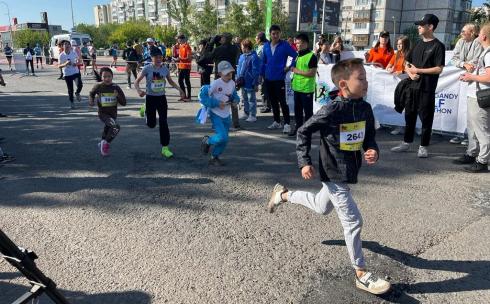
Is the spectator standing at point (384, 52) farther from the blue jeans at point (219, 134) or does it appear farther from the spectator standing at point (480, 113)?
the blue jeans at point (219, 134)

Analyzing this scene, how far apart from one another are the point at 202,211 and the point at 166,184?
106cm

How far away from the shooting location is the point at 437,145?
281 inches

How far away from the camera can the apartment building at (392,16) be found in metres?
90.4

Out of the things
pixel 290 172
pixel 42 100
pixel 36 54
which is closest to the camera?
pixel 290 172

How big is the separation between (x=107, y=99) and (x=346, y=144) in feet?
16.3

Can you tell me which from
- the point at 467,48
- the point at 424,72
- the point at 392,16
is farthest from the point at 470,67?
the point at 392,16

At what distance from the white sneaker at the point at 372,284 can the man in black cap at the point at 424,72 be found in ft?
13.3

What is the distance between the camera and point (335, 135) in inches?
116

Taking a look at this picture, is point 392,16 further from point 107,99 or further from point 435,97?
point 107,99

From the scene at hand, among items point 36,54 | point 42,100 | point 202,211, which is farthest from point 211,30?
point 202,211

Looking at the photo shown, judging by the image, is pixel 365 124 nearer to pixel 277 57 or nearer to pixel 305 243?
pixel 305 243

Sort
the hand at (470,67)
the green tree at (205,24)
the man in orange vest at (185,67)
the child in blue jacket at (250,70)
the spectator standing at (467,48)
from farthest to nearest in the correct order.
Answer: the green tree at (205,24), the man in orange vest at (185,67), the child in blue jacket at (250,70), the spectator standing at (467,48), the hand at (470,67)

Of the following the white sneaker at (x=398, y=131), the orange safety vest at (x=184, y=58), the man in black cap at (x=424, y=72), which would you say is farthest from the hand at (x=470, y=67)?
the orange safety vest at (x=184, y=58)

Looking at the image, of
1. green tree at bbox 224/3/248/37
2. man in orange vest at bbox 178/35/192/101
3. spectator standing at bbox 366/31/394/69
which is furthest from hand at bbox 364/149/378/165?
green tree at bbox 224/3/248/37
